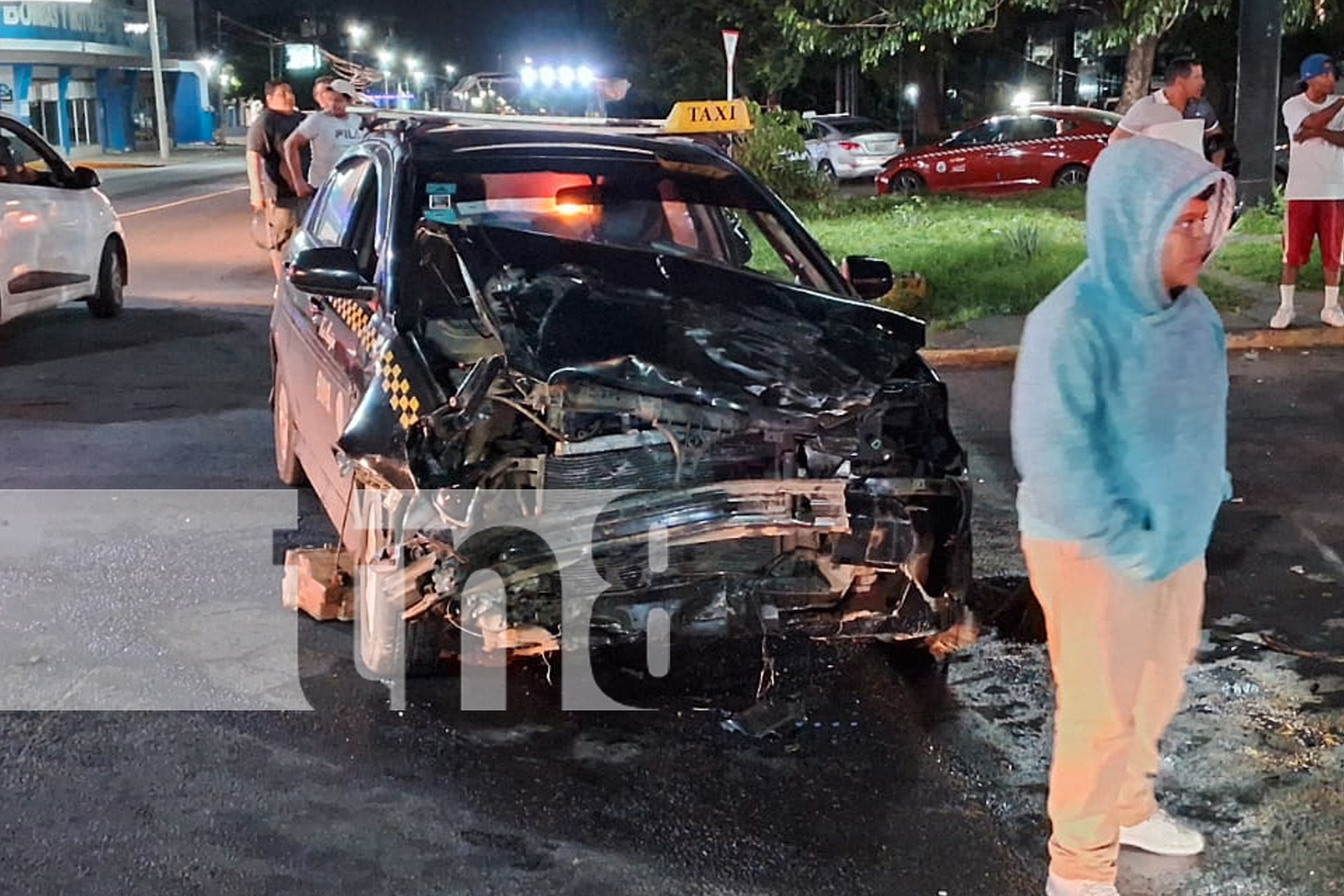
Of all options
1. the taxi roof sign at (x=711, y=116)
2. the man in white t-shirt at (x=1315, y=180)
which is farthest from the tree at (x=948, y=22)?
the taxi roof sign at (x=711, y=116)

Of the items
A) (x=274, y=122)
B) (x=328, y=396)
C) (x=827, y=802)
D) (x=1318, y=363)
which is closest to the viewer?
(x=827, y=802)

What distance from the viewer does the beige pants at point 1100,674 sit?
10.7ft

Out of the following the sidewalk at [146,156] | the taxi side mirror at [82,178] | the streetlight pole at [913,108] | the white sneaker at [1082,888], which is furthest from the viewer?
→ the sidewalk at [146,156]

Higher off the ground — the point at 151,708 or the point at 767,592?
the point at 767,592

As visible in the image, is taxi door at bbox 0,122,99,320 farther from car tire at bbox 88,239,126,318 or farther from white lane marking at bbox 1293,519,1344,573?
white lane marking at bbox 1293,519,1344,573

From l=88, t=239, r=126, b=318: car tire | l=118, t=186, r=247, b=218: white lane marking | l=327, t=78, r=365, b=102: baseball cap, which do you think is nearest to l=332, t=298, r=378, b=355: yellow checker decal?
l=327, t=78, r=365, b=102: baseball cap

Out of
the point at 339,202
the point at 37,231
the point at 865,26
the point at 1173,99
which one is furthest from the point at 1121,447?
the point at 865,26

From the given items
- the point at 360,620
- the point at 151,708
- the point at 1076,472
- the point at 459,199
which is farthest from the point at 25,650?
the point at 1076,472

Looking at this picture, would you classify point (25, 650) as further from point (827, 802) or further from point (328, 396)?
point (827, 802)

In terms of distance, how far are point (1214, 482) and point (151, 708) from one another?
3206mm

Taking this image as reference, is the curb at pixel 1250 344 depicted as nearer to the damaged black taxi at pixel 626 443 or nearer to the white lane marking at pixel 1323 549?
the white lane marking at pixel 1323 549

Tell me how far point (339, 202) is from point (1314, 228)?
6945mm

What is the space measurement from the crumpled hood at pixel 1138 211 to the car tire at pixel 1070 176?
19858 mm

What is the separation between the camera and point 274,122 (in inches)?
461
